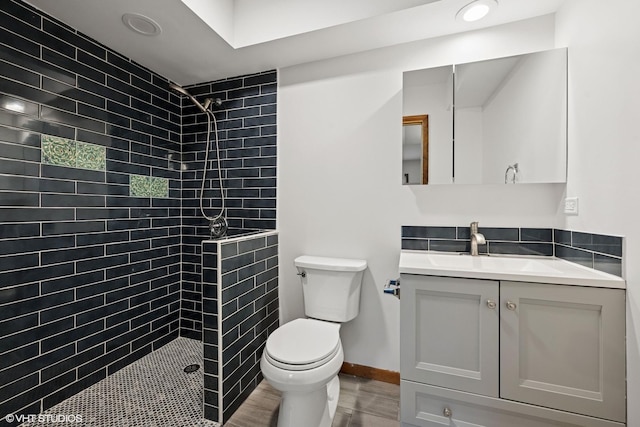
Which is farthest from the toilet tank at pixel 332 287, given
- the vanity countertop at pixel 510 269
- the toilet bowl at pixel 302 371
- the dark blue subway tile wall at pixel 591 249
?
the dark blue subway tile wall at pixel 591 249

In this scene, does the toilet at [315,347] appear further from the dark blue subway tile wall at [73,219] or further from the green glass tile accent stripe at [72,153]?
the green glass tile accent stripe at [72,153]

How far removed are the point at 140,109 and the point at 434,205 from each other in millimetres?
2251

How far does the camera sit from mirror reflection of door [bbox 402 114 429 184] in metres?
1.69

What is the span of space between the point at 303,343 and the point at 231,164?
1497mm

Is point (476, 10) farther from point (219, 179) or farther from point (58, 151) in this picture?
point (58, 151)

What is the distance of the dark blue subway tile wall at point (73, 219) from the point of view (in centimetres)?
141

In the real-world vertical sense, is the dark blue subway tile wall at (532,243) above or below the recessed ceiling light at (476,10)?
below

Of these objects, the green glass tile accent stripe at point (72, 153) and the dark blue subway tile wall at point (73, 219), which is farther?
the green glass tile accent stripe at point (72, 153)

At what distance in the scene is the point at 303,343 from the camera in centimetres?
140

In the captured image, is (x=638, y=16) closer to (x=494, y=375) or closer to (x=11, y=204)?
(x=494, y=375)

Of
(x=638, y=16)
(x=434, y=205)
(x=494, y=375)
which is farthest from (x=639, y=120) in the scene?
(x=494, y=375)

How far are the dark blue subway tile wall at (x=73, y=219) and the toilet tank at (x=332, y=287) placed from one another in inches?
51.0

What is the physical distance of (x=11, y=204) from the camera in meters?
1.40

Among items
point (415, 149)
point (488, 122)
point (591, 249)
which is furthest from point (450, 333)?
point (488, 122)
